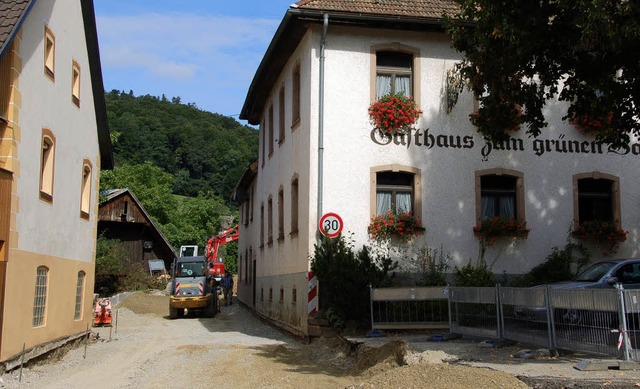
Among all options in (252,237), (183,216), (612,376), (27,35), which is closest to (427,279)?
(612,376)

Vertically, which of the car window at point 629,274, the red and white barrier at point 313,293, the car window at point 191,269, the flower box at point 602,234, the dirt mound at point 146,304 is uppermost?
the flower box at point 602,234

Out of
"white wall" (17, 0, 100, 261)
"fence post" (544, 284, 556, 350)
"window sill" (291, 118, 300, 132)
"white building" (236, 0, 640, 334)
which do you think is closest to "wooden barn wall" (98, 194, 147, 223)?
"white wall" (17, 0, 100, 261)

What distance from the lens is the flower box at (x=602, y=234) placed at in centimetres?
1852

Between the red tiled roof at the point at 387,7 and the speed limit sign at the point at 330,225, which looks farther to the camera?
the red tiled roof at the point at 387,7

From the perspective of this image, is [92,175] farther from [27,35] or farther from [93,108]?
[27,35]

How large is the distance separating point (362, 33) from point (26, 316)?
33.8 feet

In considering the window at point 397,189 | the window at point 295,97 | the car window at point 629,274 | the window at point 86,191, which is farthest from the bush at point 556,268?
the window at point 86,191

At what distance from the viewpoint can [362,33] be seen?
1838cm

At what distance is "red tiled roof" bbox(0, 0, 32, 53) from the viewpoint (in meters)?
12.5

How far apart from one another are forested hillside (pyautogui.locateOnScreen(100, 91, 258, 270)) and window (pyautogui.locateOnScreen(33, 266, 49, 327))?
53.0 m

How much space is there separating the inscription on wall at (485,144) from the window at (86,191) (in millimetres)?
7892

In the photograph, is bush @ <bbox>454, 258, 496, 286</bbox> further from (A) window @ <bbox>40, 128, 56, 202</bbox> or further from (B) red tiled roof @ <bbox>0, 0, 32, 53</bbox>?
(B) red tiled roof @ <bbox>0, 0, 32, 53</bbox>

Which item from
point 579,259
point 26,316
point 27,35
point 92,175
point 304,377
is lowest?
point 304,377

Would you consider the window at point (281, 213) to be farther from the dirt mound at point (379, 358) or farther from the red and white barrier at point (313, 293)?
the dirt mound at point (379, 358)
